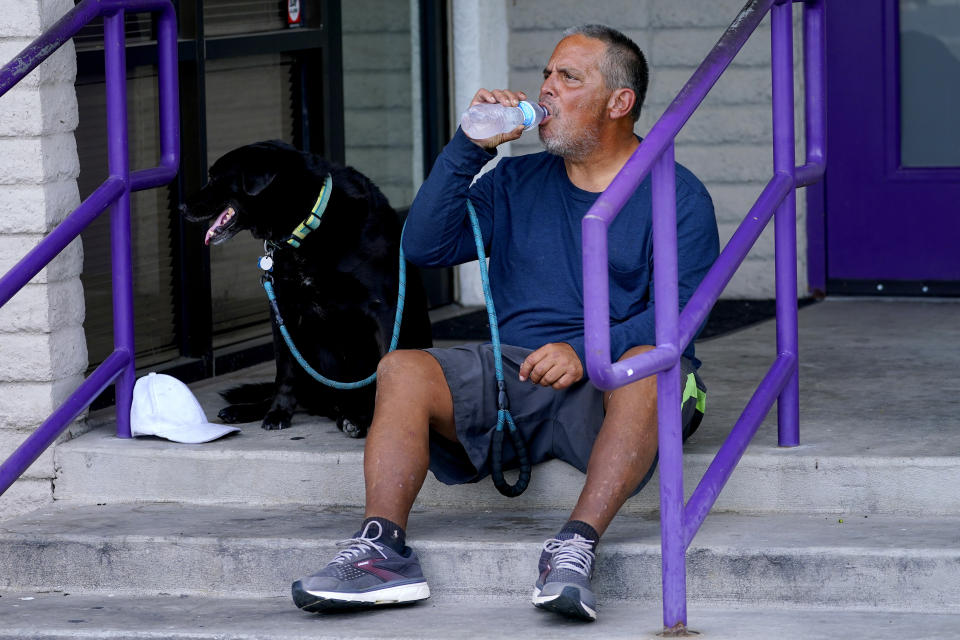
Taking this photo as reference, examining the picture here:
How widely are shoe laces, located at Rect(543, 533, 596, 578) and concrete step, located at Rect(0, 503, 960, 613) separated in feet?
0.56

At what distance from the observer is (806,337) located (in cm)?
529

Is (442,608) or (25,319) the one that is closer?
(442,608)

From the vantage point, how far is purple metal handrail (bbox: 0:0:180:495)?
373 centimetres

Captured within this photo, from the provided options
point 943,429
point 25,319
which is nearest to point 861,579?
point 943,429

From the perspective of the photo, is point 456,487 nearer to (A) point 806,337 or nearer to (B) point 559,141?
(B) point 559,141

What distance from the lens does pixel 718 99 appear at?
6043 mm

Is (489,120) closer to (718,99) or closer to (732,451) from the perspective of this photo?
(732,451)

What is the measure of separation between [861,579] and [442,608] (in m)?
0.94

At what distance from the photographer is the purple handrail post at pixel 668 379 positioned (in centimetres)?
315

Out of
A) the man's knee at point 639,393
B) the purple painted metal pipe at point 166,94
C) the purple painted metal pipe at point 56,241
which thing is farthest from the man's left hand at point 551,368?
the purple painted metal pipe at point 166,94

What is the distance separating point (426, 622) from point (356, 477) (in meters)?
0.67

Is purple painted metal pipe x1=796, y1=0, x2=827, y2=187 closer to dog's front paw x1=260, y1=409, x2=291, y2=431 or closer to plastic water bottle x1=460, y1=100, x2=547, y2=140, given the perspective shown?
plastic water bottle x1=460, y1=100, x2=547, y2=140

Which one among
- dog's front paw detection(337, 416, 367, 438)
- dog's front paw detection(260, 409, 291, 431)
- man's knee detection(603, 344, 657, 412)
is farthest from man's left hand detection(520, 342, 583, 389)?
dog's front paw detection(260, 409, 291, 431)

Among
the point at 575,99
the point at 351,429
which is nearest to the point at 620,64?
the point at 575,99
